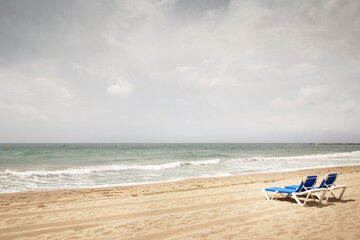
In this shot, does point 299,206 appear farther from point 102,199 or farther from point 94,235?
point 102,199

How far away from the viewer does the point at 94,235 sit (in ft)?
14.8

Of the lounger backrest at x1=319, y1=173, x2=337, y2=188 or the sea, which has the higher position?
the lounger backrest at x1=319, y1=173, x2=337, y2=188

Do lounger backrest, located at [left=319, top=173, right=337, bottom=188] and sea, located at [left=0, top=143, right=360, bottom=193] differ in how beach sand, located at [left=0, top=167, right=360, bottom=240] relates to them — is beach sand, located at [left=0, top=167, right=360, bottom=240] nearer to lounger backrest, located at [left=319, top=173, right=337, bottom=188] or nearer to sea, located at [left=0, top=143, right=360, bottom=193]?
lounger backrest, located at [left=319, top=173, right=337, bottom=188]

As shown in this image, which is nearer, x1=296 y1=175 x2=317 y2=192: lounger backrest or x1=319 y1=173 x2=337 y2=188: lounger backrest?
x1=296 y1=175 x2=317 y2=192: lounger backrest

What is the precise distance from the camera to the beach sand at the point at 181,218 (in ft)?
14.5

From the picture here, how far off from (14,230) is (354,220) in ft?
26.3

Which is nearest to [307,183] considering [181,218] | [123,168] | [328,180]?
[328,180]

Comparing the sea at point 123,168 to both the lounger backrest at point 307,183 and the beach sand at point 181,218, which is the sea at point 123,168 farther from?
the lounger backrest at point 307,183

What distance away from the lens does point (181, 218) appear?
17.6 ft

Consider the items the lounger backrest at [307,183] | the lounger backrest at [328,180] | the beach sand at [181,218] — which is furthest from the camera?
the lounger backrest at [328,180]

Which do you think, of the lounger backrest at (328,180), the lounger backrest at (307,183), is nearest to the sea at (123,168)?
the lounger backrest at (307,183)

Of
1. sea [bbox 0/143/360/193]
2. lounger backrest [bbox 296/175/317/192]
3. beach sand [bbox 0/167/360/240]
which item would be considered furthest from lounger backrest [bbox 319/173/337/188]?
sea [bbox 0/143/360/193]

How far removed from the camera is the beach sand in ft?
14.5

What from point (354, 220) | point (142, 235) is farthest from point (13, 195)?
point (354, 220)
